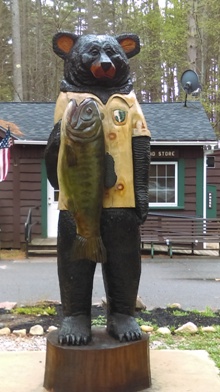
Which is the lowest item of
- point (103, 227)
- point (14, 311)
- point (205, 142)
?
point (14, 311)

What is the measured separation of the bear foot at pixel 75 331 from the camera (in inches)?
116

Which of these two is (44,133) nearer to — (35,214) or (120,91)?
(35,214)

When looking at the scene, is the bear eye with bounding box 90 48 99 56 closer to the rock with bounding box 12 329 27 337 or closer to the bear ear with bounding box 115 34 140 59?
the bear ear with bounding box 115 34 140 59

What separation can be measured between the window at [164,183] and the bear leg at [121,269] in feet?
30.6

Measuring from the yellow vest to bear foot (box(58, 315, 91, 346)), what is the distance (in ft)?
2.34

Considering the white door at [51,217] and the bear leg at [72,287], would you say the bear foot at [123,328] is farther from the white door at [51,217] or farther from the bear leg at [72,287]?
the white door at [51,217]

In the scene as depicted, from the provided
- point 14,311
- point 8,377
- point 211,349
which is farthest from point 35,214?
point 8,377

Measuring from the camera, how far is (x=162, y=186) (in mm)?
12422

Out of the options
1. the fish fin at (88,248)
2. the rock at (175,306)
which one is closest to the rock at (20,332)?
the rock at (175,306)

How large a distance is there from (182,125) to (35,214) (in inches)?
167

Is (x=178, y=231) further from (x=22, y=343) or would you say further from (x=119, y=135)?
(x=119, y=135)

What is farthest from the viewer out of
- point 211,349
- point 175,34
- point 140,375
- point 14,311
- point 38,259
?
point 175,34

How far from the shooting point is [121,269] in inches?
121

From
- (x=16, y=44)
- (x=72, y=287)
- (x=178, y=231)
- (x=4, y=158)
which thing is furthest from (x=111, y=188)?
(x=16, y=44)
